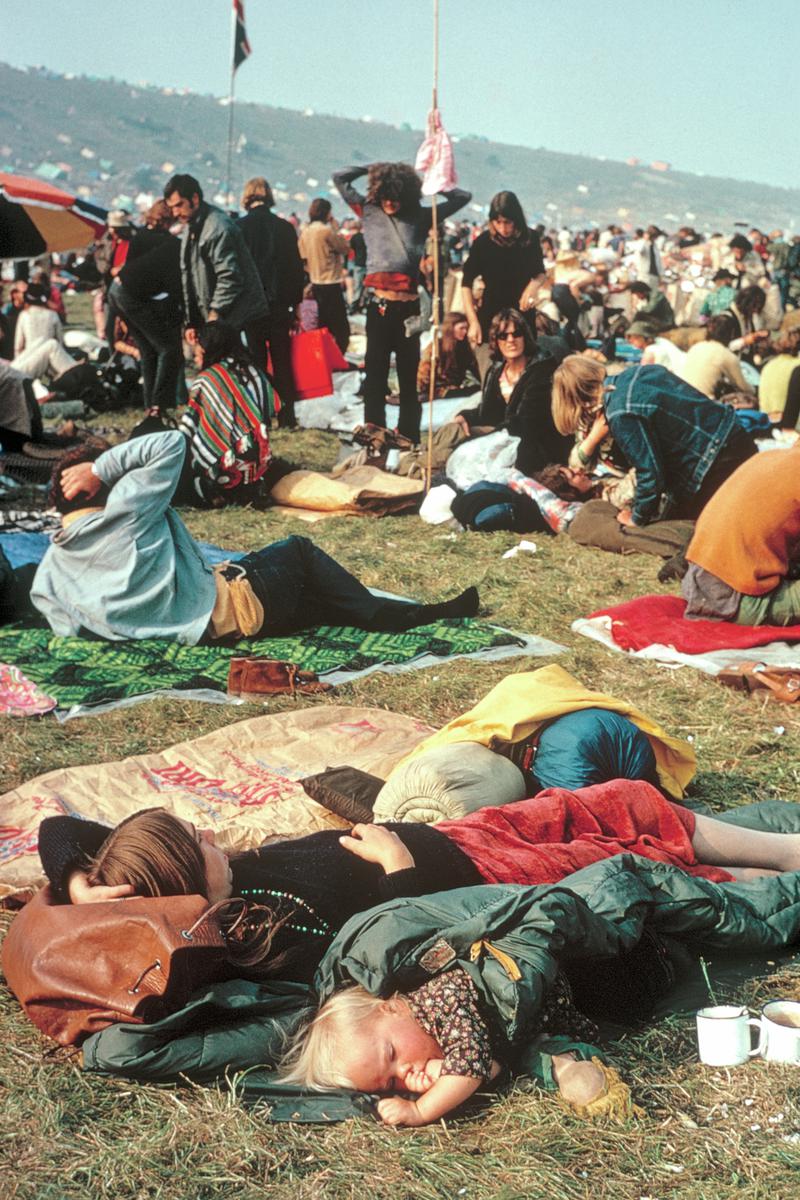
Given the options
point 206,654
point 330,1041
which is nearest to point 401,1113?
point 330,1041

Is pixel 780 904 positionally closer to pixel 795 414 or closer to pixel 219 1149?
pixel 219 1149

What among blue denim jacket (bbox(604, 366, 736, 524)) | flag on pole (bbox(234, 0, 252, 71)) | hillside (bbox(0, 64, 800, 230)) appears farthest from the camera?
hillside (bbox(0, 64, 800, 230))

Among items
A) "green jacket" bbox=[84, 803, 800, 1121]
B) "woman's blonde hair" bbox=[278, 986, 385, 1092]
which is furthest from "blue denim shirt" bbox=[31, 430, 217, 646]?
"woman's blonde hair" bbox=[278, 986, 385, 1092]

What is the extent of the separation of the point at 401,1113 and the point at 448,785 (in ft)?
3.72

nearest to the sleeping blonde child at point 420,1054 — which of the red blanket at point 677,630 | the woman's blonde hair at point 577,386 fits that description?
the red blanket at point 677,630

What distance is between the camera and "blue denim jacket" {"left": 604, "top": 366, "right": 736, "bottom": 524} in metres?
7.02

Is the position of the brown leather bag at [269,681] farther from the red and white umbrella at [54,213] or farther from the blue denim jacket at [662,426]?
the red and white umbrella at [54,213]

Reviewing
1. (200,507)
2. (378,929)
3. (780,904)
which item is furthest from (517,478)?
(378,929)

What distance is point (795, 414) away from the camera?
9125mm

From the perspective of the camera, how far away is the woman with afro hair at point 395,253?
367 inches

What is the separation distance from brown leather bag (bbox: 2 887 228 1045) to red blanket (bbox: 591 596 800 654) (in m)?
3.33

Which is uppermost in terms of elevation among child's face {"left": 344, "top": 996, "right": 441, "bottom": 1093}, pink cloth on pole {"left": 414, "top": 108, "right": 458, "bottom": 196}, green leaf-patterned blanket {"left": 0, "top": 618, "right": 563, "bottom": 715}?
pink cloth on pole {"left": 414, "top": 108, "right": 458, "bottom": 196}

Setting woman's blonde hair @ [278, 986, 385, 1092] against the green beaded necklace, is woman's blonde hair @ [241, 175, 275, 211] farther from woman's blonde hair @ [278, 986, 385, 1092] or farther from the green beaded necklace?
woman's blonde hair @ [278, 986, 385, 1092]

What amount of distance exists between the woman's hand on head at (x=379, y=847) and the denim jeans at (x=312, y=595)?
2899 millimetres
